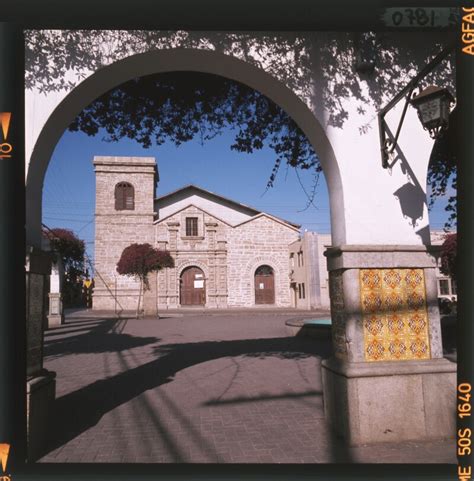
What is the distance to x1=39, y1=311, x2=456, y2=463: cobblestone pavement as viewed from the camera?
3.70 meters

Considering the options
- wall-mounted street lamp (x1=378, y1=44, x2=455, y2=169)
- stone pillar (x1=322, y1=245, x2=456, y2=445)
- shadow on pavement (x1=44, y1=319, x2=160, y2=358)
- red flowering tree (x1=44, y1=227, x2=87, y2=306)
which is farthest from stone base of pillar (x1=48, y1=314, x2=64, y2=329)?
wall-mounted street lamp (x1=378, y1=44, x2=455, y2=169)

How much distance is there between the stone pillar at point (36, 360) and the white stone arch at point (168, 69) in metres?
0.26

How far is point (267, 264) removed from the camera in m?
31.9

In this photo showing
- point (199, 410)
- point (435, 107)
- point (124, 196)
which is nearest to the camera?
point (435, 107)

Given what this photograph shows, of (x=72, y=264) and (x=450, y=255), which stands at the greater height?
(x=72, y=264)

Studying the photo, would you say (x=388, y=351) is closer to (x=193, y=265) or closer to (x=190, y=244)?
(x=193, y=265)

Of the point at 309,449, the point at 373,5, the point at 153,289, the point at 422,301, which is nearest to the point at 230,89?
the point at 373,5

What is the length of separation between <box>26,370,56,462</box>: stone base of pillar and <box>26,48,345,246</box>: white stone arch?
1322 mm

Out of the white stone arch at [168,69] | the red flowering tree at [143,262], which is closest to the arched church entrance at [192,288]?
the red flowering tree at [143,262]

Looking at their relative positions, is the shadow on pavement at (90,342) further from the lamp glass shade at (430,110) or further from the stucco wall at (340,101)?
the lamp glass shade at (430,110)

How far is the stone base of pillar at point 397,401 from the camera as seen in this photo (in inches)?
150

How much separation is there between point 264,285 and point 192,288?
552cm

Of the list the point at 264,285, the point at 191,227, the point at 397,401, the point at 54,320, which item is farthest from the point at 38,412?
the point at 264,285

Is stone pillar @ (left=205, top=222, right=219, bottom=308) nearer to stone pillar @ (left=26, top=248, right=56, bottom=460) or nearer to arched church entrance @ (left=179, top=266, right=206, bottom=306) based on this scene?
arched church entrance @ (left=179, top=266, right=206, bottom=306)
